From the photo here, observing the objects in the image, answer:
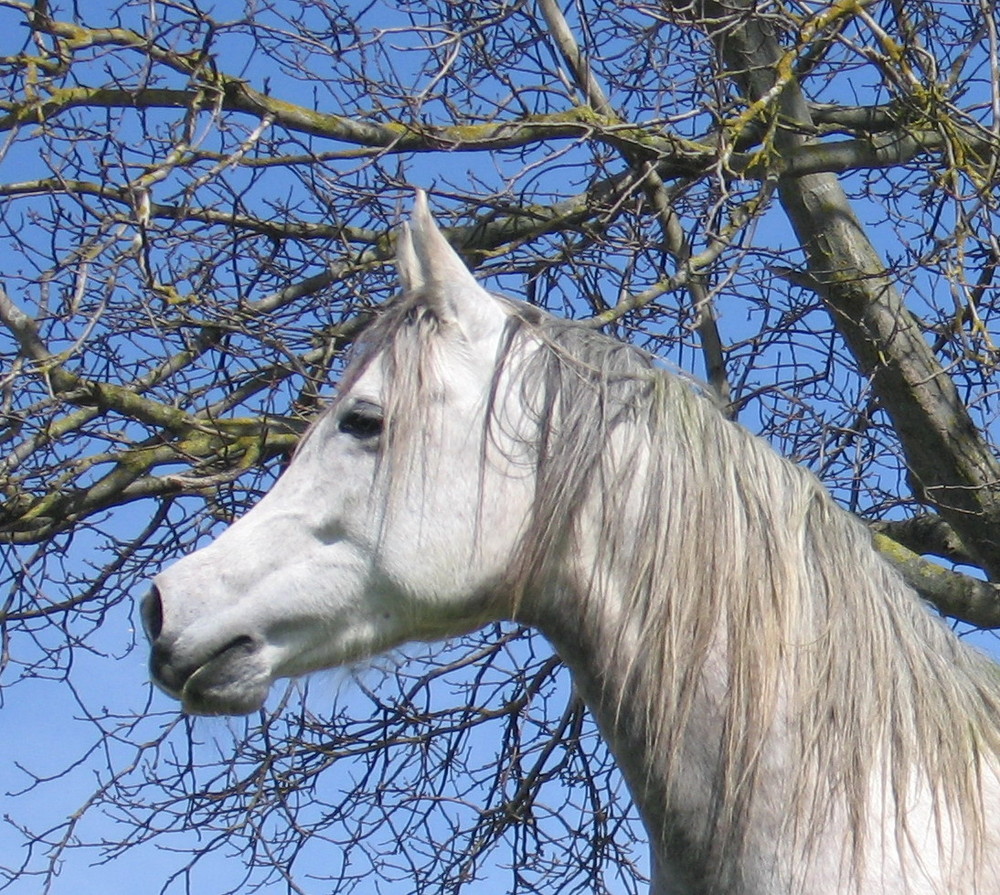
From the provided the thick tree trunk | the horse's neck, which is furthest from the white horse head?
the thick tree trunk

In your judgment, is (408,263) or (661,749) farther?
(408,263)

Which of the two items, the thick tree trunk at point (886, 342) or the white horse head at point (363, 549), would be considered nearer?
the white horse head at point (363, 549)

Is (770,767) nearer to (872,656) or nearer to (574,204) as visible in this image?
(872,656)

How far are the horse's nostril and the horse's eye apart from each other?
0.50 meters

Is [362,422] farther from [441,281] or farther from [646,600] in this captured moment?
[646,600]

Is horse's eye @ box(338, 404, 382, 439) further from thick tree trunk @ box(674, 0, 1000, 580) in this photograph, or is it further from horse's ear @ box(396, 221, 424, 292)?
thick tree trunk @ box(674, 0, 1000, 580)

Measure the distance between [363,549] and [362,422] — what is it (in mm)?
→ 269

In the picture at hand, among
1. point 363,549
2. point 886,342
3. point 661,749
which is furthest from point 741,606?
point 886,342

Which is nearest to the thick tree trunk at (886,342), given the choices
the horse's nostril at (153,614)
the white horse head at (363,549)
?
the white horse head at (363,549)

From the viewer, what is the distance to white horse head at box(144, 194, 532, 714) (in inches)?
108

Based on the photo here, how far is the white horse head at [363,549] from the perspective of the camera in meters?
2.73

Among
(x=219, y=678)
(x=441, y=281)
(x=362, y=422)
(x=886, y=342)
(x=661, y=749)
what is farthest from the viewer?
(x=886, y=342)

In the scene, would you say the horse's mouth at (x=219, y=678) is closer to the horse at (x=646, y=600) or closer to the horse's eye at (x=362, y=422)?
the horse at (x=646, y=600)

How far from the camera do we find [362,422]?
2.92 m
